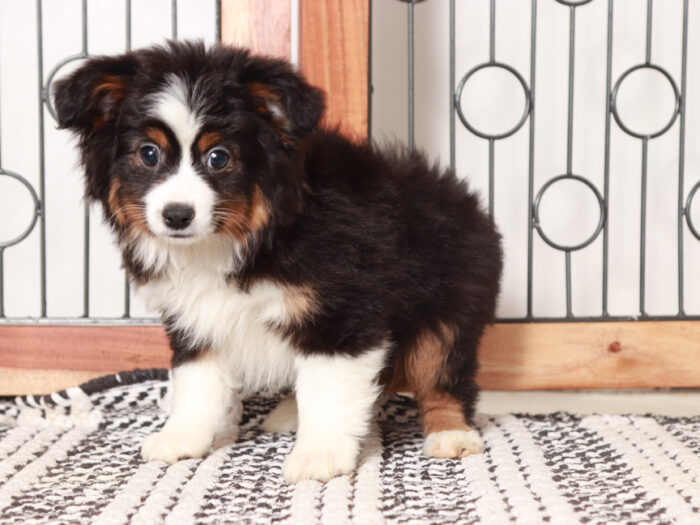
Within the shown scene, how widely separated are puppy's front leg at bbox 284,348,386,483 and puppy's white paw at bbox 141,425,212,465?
28cm

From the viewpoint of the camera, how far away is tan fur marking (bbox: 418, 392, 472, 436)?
2242mm

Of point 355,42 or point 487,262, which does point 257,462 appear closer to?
point 487,262

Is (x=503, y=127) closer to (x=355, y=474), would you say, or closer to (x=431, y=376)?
(x=431, y=376)

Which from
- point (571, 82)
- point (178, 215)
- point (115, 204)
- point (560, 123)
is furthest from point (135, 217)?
point (560, 123)

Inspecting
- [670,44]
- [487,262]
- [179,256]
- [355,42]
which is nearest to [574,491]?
[487,262]

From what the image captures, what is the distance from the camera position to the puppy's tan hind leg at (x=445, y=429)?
2.15 m

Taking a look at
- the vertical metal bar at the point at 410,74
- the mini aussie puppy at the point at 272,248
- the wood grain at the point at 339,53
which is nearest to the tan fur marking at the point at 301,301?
the mini aussie puppy at the point at 272,248

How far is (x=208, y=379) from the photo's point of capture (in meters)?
2.14

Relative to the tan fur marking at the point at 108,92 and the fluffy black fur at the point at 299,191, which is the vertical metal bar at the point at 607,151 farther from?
the tan fur marking at the point at 108,92

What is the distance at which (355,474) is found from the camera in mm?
1953

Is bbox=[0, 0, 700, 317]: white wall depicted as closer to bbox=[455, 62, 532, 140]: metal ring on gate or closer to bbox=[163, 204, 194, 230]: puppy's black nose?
bbox=[455, 62, 532, 140]: metal ring on gate

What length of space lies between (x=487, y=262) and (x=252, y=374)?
2.31 ft

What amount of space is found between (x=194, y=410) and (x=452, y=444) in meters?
0.66

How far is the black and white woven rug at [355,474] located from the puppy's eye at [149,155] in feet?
2.32
